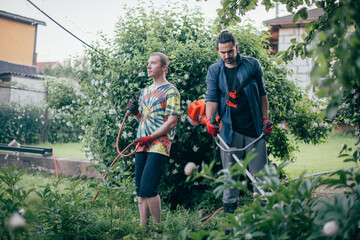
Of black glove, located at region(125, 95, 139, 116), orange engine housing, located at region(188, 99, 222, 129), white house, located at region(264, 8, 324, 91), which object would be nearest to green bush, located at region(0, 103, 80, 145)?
black glove, located at region(125, 95, 139, 116)

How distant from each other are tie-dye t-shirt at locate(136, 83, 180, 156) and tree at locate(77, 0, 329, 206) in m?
0.77

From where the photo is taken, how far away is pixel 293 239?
4.70ft

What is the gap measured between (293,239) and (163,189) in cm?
297

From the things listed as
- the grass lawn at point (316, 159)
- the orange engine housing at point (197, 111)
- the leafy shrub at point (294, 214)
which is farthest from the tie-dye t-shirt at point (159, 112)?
the grass lawn at point (316, 159)

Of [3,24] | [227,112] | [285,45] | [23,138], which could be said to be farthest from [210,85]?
[3,24]

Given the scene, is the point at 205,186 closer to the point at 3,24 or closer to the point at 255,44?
the point at 255,44

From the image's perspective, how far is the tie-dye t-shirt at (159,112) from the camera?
3.18 metres

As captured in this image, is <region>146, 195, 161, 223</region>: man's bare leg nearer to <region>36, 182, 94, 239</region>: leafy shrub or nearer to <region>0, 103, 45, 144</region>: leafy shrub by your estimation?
<region>36, 182, 94, 239</region>: leafy shrub

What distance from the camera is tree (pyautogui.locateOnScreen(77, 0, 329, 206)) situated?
4.21m

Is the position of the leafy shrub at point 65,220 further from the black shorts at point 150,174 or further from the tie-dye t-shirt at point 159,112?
the tie-dye t-shirt at point 159,112

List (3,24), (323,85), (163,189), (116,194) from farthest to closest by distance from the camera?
(3,24)
(163,189)
(116,194)
(323,85)

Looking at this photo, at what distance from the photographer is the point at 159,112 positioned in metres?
3.25

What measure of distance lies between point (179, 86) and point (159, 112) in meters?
1.07

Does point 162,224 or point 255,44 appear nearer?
point 162,224
